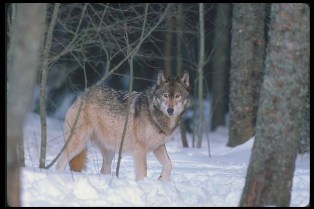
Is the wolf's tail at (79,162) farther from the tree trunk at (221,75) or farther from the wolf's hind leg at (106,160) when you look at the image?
the tree trunk at (221,75)

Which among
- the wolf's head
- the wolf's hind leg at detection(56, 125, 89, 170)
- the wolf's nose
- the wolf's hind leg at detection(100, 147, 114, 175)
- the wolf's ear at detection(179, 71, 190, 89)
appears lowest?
the wolf's hind leg at detection(100, 147, 114, 175)

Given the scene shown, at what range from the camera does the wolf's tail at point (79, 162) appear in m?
8.61

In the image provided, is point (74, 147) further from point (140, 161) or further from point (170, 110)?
point (170, 110)

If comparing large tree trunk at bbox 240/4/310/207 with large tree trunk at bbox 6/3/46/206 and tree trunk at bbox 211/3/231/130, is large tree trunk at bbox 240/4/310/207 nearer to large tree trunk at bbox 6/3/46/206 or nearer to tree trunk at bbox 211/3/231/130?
large tree trunk at bbox 6/3/46/206

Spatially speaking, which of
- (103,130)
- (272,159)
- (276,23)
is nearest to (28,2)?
(276,23)

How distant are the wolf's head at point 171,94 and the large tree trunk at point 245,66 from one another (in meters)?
4.43

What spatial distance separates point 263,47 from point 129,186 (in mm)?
7278

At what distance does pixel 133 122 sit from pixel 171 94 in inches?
26.8

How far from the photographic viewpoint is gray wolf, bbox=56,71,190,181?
851 centimetres

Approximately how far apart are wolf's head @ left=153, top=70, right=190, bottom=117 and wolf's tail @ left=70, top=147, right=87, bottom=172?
121cm

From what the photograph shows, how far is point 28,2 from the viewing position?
5.60 metres

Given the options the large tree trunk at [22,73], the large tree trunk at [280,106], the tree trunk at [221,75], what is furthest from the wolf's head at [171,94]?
the tree trunk at [221,75]

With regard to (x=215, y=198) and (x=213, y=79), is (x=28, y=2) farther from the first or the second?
(x=213, y=79)

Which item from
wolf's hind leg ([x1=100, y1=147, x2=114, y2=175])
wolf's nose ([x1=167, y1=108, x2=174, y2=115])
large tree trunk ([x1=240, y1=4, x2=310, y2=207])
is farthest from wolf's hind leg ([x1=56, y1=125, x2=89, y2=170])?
large tree trunk ([x1=240, y1=4, x2=310, y2=207])
